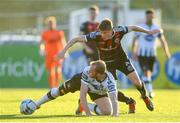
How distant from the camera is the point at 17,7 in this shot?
123ft

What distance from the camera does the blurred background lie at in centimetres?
2884

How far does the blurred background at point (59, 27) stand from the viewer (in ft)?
94.6

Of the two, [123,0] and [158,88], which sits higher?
[123,0]

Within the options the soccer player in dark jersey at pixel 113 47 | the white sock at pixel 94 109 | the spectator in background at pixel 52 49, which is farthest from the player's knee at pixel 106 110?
the spectator in background at pixel 52 49

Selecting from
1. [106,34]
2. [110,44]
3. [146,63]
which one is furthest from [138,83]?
[146,63]

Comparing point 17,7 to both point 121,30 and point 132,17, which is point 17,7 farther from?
point 121,30

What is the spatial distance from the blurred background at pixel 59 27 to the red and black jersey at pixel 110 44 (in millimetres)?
12995

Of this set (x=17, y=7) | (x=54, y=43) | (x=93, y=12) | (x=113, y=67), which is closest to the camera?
(x=113, y=67)

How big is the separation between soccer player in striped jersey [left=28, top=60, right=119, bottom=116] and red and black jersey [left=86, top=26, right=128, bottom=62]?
0.81 metres

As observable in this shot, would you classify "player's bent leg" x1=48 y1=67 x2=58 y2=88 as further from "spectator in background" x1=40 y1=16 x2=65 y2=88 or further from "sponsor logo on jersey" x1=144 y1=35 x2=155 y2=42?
"sponsor logo on jersey" x1=144 y1=35 x2=155 y2=42

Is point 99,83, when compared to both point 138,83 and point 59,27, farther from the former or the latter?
point 59,27

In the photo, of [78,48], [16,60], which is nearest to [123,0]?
[78,48]

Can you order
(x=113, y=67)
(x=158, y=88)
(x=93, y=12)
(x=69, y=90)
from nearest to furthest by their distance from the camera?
(x=69, y=90) → (x=113, y=67) → (x=93, y=12) → (x=158, y=88)

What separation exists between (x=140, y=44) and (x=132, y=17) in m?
13.6
